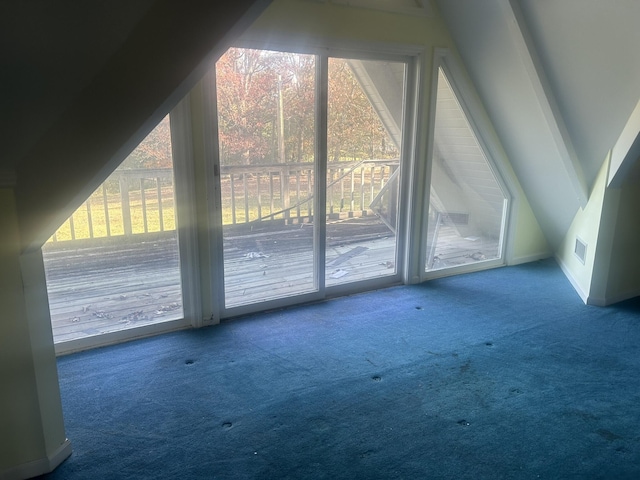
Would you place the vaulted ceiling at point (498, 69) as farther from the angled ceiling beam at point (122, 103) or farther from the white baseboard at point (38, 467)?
the white baseboard at point (38, 467)

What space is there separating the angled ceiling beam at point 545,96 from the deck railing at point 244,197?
1.14 metres

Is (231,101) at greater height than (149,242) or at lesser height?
greater

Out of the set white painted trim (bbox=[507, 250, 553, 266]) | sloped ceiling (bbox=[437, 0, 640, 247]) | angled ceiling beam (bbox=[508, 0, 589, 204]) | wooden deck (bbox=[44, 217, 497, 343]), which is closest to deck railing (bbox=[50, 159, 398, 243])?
wooden deck (bbox=[44, 217, 497, 343])

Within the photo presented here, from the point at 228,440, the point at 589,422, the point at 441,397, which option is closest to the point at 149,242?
the point at 228,440

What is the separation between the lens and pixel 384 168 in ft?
12.2

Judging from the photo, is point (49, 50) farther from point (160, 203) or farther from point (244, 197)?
Result: point (244, 197)

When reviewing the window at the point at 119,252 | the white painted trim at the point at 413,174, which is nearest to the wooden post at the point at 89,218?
the window at the point at 119,252

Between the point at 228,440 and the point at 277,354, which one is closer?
the point at 228,440

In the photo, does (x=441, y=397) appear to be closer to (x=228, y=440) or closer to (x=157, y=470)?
(x=228, y=440)

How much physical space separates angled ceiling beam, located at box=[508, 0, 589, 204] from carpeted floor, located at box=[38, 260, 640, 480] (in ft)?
3.34

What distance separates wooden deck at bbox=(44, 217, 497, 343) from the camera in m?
2.78

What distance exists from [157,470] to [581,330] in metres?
2.73

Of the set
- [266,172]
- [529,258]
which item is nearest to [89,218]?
[266,172]

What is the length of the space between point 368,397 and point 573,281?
251cm
